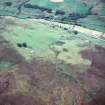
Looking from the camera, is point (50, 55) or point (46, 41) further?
point (46, 41)

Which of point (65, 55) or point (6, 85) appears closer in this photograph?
point (6, 85)

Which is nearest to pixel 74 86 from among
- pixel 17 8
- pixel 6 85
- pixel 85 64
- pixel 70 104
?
pixel 70 104

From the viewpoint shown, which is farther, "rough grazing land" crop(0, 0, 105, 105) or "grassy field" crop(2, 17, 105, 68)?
"grassy field" crop(2, 17, 105, 68)

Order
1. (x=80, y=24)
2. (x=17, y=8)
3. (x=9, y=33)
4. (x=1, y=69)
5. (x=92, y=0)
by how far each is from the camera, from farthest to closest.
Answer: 1. (x=92, y=0)
2. (x=17, y=8)
3. (x=80, y=24)
4. (x=9, y=33)
5. (x=1, y=69)

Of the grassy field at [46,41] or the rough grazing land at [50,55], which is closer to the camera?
the rough grazing land at [50,55]

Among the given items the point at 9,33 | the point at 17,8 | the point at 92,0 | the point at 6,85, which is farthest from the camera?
the point at 92,0

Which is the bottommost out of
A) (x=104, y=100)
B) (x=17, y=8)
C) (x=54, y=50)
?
(x=104, y=100)

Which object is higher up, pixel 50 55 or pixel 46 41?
pixel 46 41

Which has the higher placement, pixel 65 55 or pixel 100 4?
pixel 100 4

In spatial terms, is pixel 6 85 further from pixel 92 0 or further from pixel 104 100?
pixel 92 0
